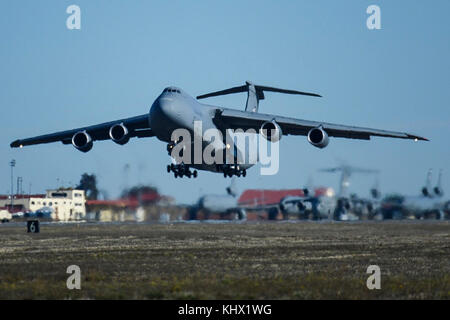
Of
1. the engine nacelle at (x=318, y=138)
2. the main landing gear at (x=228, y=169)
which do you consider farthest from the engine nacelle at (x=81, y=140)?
the engine nacelle at (x=318, y=138)

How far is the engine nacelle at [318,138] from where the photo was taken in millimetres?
38719

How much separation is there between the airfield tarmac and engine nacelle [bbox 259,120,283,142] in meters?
8.38

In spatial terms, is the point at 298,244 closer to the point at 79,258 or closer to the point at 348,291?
the point at 79,258

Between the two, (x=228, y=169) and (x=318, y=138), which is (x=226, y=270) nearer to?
(x=318, y=138)

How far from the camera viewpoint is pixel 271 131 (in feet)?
131

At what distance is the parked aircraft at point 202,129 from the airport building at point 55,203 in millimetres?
31024

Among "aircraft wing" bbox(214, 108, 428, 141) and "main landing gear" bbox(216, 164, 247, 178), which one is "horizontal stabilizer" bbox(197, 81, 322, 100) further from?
"main landing gear" bbox(216, 164, 247, 178)

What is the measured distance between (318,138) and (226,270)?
64.8 ft

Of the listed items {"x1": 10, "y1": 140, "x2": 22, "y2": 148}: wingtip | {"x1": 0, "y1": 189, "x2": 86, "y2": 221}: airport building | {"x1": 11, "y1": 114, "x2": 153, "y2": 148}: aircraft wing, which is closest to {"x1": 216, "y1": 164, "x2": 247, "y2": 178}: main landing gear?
{"x1": 11, "y1": 114, "x2": 153, "y2": 148}: aircraft wing

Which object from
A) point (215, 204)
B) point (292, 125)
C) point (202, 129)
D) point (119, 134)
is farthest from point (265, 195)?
point (202, 129)

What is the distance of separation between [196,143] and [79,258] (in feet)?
49.4

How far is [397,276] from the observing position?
18562 mm
